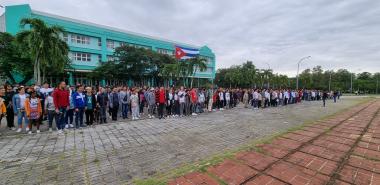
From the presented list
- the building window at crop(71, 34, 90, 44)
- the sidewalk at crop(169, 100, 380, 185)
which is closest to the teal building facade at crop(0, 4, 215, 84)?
the building window at crop(71, 34, 90, 44)

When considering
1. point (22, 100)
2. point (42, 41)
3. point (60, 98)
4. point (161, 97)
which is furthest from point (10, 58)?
point (161, 97)

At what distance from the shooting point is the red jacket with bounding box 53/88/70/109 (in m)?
7.04

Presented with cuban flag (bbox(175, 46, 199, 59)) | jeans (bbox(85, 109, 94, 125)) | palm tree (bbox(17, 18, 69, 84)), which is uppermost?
cuban flag (bbox(175, 46, 199, 59))

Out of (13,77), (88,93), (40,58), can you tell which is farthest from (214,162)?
(13,77)

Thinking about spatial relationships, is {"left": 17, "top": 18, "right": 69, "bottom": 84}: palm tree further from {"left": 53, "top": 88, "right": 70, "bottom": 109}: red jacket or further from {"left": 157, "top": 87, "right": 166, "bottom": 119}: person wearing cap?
{"left": 157, "top": 87, "right": 166, "bottom": 119}: person wearing cap

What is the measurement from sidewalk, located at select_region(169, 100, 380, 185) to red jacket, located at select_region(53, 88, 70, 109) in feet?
19.7

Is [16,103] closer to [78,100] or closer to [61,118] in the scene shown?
[61,118]

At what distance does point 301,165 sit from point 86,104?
7866 mm

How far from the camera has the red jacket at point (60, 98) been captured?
277 inches

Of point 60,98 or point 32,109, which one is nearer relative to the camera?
point 32,109

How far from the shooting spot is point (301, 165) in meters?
3.87

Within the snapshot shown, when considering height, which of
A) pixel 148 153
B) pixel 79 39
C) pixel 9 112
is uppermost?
pixel 79 39

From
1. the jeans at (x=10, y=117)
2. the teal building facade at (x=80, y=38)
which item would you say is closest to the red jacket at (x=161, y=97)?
the jeans at (x=10, y=117)

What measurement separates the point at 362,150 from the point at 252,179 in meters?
3.53
